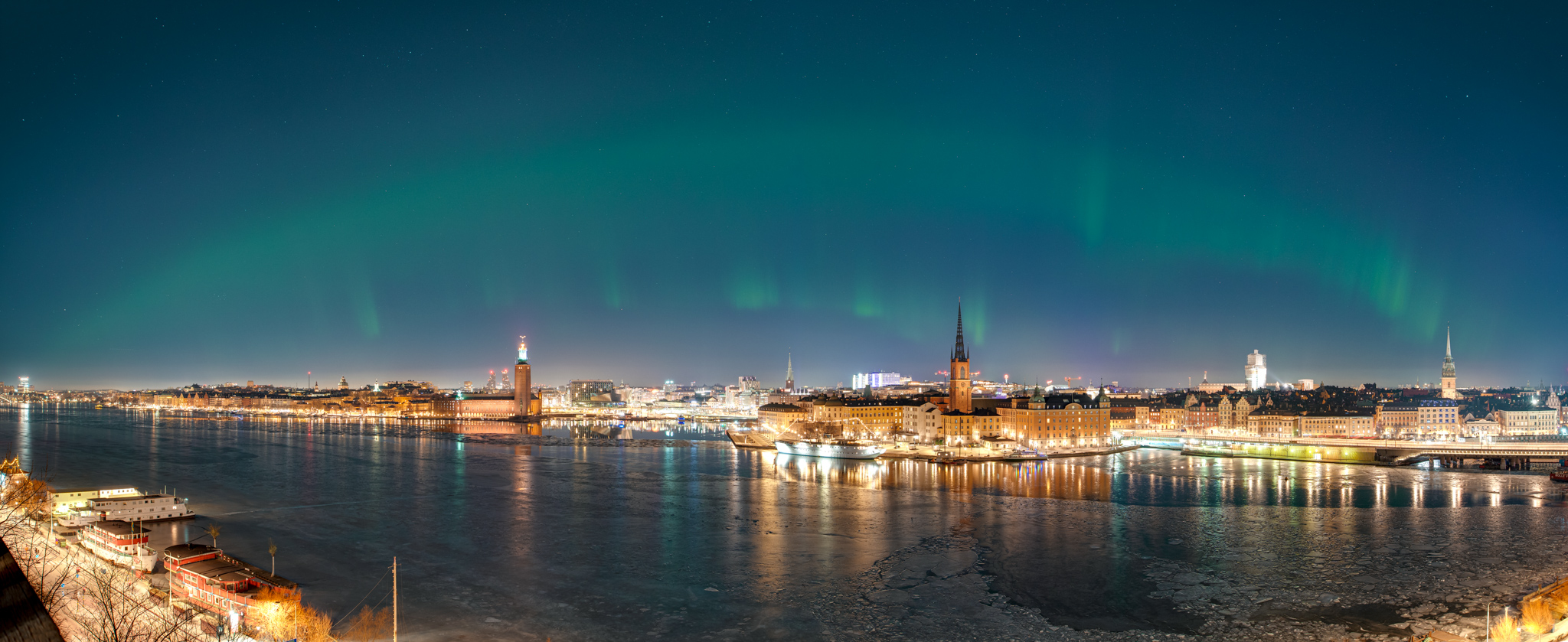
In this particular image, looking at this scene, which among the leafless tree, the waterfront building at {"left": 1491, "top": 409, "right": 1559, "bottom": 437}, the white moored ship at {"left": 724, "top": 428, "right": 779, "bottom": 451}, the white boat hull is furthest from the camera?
the waterfront building at {"left": 1491, "top": 409, "right": 1559, "bottom": 437}

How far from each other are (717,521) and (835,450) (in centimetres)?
1916

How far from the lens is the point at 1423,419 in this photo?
1918 inches

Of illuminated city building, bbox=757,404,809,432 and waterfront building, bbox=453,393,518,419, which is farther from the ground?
illuminated city building, bbox=757,404,809,432

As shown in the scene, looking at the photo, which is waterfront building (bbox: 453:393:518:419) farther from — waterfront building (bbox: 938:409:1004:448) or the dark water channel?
waterfront building (bbox: 938:409:1004:448)

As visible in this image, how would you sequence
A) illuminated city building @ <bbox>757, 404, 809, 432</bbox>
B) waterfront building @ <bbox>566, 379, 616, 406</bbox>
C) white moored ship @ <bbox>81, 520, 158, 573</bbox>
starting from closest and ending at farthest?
white moored ship @ <bbox>81, 520, 158, 573</bbox>, illuminated city building @ <bbox>757, 404, 809, 432</bbox>, waterfront building @ <bbox>566, 379, 616, 406</bbox>

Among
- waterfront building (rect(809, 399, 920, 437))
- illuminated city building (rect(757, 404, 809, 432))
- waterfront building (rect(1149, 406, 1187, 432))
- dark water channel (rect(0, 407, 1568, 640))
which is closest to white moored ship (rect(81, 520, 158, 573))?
dark water channel (rect(0, 407, 1568, 640))

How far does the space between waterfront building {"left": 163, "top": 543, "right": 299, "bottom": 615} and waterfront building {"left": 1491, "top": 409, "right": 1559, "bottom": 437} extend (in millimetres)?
59015

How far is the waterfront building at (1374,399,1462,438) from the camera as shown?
47812 mm

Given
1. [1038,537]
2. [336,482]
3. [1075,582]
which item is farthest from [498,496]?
[1075,582]

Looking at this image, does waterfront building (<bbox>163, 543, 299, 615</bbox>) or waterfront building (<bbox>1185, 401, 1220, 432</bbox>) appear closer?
waterfront building (<bbox>163, 543, 299, 615</bbox>)

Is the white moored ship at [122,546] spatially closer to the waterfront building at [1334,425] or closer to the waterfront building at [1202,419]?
the waterfront building at [1334,425]

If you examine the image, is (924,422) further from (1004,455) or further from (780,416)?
(780,416)

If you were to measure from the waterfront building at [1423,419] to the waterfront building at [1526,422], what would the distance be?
7.42 ft

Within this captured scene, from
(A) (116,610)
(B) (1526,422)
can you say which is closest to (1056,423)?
(B) (1526,422)
